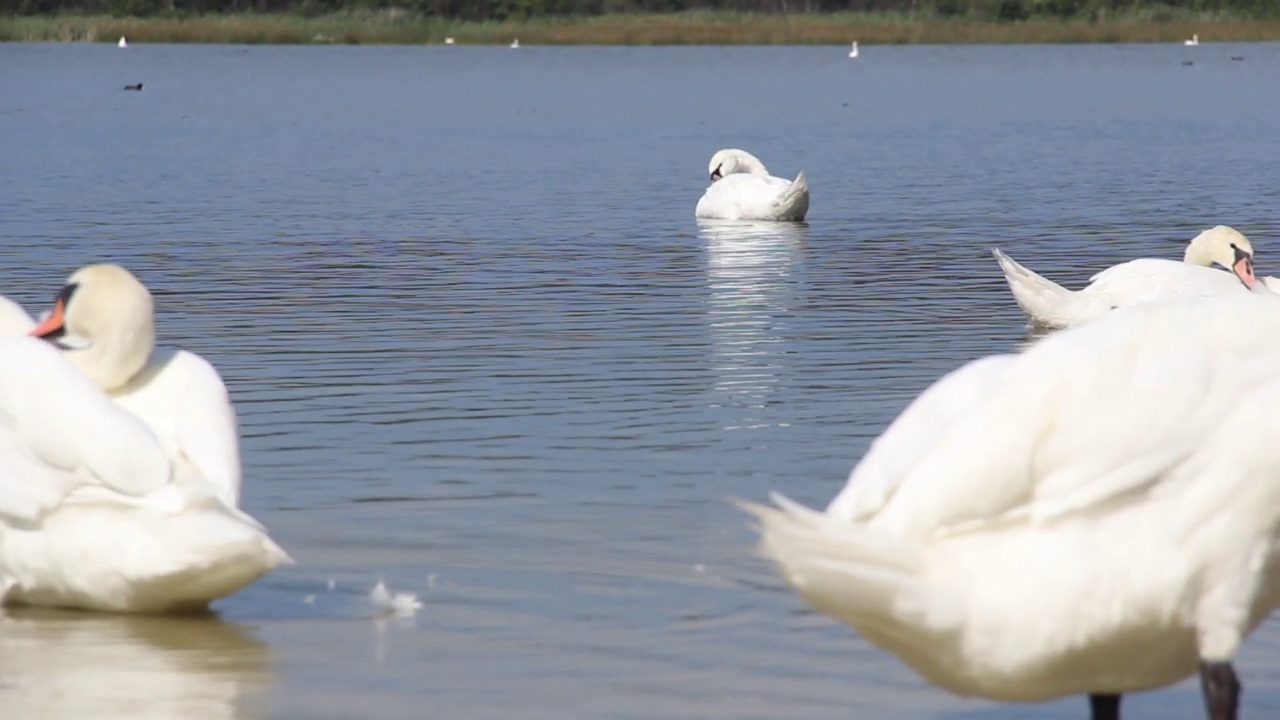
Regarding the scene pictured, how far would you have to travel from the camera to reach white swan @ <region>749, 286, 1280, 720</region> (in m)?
3.92

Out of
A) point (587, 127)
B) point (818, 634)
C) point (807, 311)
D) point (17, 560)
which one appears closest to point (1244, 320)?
point (818, 634)

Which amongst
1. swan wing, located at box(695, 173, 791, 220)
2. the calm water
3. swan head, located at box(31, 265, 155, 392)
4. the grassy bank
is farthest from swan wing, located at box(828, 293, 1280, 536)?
the grassy bank

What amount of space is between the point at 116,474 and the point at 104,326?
1.93 ft

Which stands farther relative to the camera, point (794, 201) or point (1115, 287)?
point (794, 201)

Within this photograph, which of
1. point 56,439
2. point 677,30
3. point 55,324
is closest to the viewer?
point 56,439

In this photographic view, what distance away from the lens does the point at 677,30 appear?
219ft

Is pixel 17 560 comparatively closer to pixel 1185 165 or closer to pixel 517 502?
pixel 517 502

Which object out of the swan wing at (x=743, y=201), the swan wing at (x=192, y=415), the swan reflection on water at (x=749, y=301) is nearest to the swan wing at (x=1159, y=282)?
the swan reflection on water at (x=749, y=301)

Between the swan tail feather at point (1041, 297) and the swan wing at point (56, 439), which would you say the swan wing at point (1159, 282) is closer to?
the swan tail feather at point (1041, 297)

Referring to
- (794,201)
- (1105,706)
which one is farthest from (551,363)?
(794,201)

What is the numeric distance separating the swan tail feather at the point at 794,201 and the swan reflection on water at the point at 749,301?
0.33ft

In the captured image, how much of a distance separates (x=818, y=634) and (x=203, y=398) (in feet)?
5.34

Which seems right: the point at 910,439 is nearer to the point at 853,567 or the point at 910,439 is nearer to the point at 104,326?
the point at 853,567

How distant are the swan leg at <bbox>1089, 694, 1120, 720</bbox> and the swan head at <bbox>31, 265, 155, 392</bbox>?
2522mm
